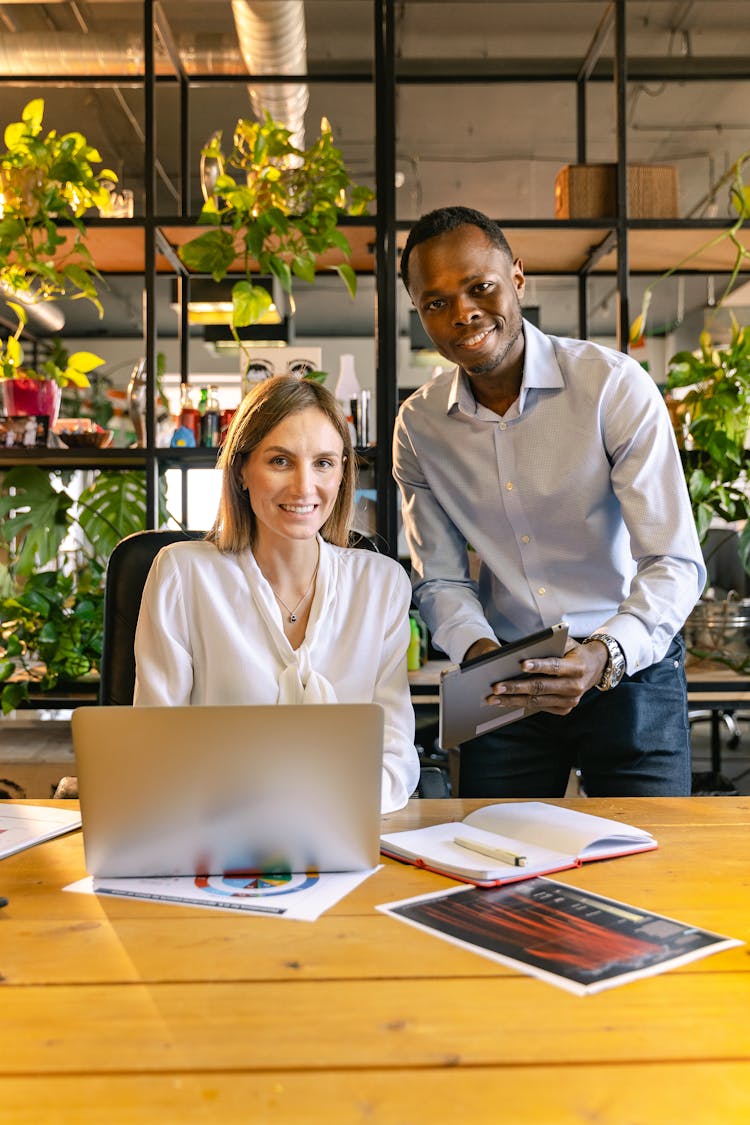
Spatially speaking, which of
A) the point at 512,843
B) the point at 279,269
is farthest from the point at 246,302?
the point at 512,843

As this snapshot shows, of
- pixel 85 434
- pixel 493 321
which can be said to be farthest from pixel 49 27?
pixel 493 321

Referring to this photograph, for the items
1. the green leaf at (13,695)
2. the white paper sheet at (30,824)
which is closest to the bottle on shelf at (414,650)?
the green leaf at (13,695)

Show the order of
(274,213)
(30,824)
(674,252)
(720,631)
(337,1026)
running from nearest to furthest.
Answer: (337,1026), (30,824), (274,213), (720,631), (674,252)

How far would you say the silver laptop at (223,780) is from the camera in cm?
109

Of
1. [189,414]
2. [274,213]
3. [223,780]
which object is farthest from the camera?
[189,414]

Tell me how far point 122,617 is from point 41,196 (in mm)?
1522

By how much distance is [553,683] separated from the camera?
153 cm

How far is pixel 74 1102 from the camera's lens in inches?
27.7

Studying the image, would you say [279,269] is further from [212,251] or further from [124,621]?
[124,621]

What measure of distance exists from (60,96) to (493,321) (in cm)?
502

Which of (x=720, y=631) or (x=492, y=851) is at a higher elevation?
(x=720, y=631)

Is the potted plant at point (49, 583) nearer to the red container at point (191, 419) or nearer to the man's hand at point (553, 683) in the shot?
the red container at point (191, 419)

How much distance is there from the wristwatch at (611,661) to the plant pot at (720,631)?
1444mm

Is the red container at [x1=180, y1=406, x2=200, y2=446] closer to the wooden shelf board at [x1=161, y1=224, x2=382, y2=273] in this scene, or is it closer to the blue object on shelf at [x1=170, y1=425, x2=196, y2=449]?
the blue object on shelf at [x1=170, y1=425, x2=196, y2=449]
